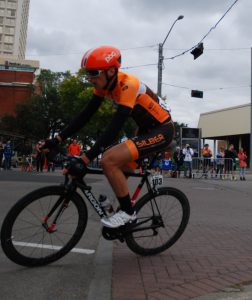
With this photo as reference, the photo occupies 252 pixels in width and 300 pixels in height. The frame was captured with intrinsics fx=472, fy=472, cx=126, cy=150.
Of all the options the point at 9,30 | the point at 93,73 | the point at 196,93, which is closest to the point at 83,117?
the point at 93,73

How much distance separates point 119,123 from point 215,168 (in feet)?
61.7

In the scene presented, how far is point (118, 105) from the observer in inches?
162

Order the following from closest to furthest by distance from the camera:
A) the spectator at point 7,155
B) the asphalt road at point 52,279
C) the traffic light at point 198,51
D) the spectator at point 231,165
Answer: the asphalt road at point 52,279 < the spectator at point 231,165 < the traffic light at point 198,51 < the spectator at point 7,155

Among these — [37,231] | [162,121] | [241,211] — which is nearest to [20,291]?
[37,231]

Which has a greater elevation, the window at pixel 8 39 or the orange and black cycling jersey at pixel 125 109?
the window at pixel 8 39

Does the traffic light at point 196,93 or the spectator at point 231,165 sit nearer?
the spectator at point 231,165

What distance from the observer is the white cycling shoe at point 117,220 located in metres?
4.25

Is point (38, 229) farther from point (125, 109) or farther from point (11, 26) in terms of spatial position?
point (11, 26)

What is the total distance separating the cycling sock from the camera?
431 centimetres

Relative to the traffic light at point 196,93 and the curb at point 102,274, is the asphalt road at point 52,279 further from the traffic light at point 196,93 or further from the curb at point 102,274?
the traffic light at point 196,93

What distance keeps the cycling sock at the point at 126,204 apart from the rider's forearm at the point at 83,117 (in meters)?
0.80

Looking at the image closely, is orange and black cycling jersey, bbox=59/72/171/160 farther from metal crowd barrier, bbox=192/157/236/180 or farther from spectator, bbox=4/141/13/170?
spectator, bbox=4/141/13/170

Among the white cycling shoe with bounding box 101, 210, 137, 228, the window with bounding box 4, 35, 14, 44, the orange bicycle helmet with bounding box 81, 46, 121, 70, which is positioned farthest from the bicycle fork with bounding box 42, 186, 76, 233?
the window with bounding box 4, 35, 14, 44

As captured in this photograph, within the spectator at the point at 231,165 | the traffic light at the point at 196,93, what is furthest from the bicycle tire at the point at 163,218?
the traffic light at the point at 196,93
